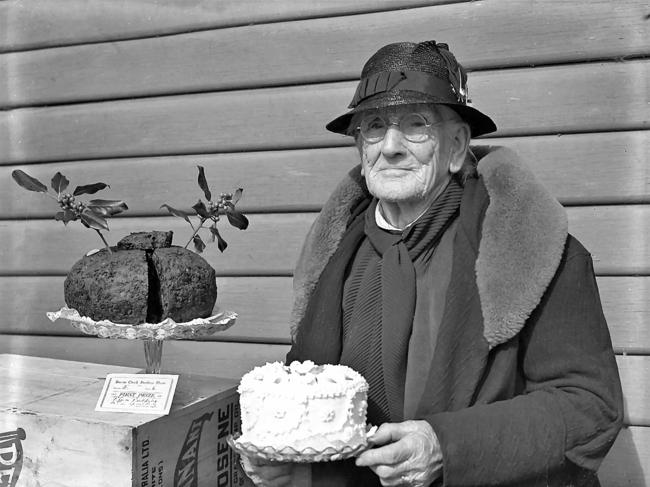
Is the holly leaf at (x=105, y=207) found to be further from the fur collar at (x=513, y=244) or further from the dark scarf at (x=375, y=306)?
the fur collar at (x=513, y=244)

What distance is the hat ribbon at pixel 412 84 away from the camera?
1.58 meters

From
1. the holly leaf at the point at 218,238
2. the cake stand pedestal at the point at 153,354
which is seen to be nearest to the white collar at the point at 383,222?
the holly leaf at the point at 218,238

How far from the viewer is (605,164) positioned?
2127 mm

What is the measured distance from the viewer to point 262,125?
8.37 ft

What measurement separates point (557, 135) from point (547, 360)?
0.98 metres

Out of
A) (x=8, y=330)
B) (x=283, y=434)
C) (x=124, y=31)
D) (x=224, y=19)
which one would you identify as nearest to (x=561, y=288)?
(x=283, y=434)

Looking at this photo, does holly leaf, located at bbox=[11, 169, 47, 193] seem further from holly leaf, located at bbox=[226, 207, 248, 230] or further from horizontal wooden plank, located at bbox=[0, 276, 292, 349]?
horizontal wooden plank, located at bbox=[0, 276, 292, 349]

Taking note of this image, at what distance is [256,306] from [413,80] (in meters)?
1.23

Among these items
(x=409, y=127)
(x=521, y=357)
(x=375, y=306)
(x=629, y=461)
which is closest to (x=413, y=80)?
(x=409, y=127)

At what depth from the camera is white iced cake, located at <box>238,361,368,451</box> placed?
1.27 metres

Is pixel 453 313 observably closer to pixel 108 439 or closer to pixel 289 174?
pixel 108 439

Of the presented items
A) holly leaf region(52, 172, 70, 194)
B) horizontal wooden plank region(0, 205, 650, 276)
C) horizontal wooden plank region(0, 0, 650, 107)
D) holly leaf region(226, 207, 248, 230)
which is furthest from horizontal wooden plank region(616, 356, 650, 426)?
holly leaf region(52, 172, 70, 194)

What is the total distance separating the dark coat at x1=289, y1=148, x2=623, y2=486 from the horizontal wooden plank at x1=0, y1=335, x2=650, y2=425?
1.06 m

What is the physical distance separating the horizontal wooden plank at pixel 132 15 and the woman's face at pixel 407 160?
851 mm
